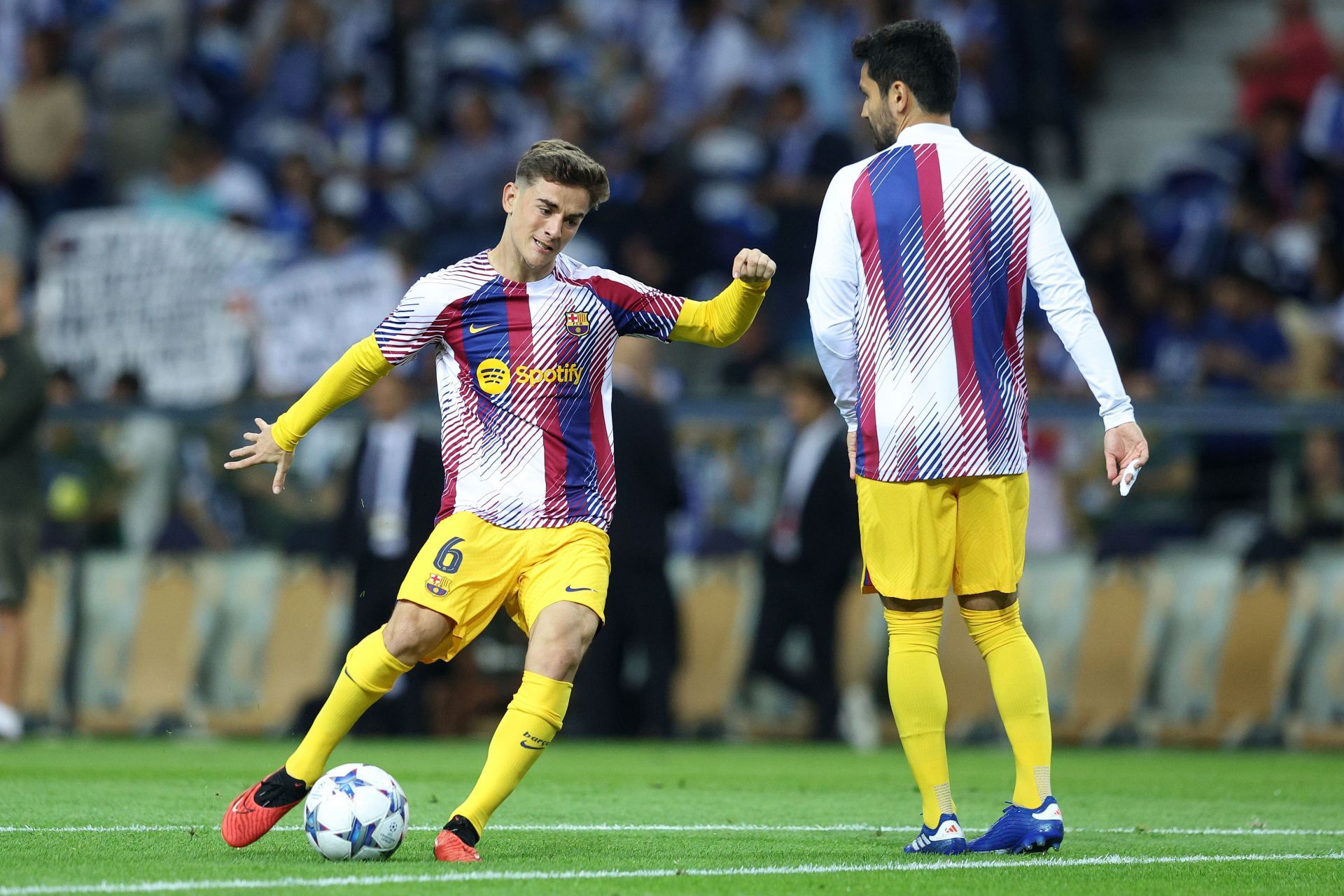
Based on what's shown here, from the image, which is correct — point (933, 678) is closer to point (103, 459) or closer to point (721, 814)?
point (721, 814)

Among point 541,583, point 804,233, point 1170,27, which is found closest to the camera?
point 541,583

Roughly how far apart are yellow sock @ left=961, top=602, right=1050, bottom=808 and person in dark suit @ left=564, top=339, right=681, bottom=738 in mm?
6291

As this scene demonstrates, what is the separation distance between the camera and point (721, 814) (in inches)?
296

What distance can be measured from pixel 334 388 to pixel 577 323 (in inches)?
30.0

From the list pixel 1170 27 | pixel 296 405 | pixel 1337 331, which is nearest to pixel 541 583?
pixel 296 405

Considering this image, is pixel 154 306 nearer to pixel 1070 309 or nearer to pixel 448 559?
pixel 448 559

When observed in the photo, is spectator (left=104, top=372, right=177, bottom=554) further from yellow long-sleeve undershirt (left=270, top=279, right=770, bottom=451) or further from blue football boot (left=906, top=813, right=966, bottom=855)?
blue football boot (left=906, top=813, right=966, bottom=855)

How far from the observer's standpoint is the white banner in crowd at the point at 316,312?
14.4 meters

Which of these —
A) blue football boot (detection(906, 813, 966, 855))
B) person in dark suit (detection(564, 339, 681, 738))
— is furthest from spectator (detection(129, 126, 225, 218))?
blue football boot (detection(906, 813, 966, 855))

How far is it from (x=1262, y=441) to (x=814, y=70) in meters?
6.04

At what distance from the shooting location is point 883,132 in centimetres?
634

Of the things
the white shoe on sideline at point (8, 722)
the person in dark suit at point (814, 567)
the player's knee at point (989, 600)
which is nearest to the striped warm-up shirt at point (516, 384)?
the player's knee at point (989, 600)

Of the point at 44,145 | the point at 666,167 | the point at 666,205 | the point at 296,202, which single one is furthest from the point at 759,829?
the point at 44,145

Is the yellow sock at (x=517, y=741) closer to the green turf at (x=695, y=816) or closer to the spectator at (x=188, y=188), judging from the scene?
the green turf at (x=695, y=816)
